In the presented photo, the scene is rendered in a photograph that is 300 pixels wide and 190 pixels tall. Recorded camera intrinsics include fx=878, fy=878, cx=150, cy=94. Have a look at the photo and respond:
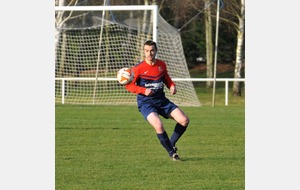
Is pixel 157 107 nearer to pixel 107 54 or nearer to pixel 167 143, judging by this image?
pixel 167 143

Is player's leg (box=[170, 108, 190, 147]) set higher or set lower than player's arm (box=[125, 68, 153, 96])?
lower

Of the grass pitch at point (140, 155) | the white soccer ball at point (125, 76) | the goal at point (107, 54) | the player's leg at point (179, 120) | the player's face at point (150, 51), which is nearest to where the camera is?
the grass pitch at point (140, 155)

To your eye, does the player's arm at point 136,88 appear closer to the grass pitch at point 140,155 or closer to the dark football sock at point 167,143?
the dark football sock at point 167,143

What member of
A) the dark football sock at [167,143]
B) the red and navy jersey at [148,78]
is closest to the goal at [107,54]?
the red and navy jersey at [148,78]

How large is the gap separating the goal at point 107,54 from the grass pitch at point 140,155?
6.08m

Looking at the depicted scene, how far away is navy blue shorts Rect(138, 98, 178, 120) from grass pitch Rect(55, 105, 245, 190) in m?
0.62

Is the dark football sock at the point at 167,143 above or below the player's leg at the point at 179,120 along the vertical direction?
below

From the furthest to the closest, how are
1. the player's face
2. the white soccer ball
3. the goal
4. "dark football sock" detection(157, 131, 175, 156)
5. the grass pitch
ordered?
the goal → the white soccer ball → "dark football sock" detection(157, 131, 175, 156) → the player's face → the grass pitch

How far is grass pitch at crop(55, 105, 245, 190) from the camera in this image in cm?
984

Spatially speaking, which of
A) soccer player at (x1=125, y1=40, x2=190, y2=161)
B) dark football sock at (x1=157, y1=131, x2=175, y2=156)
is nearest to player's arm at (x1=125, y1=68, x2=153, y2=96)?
soccer player at (x1=125, y1=40, x2=190, y2=161)

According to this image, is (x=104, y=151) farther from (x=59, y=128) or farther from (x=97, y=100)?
(x=97, y=100)

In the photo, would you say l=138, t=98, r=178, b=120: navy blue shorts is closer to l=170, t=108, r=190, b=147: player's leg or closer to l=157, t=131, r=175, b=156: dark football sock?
l=170, t=108, r=190, b=147: player's leg

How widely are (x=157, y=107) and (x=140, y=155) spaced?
80 cm

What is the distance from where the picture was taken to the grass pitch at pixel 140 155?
984 centimetres
